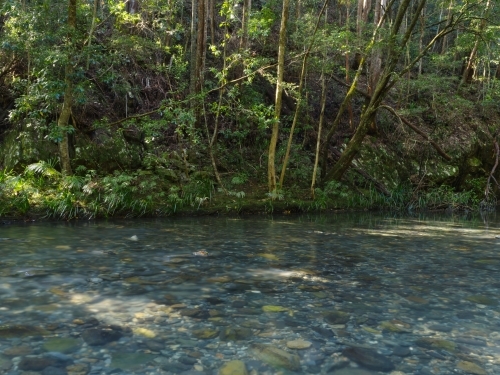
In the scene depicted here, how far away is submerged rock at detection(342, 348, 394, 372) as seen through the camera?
3.11 metres

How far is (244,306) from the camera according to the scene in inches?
172

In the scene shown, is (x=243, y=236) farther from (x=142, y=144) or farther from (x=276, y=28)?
(x=276, y=28)

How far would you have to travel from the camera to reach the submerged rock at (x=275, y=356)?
124 inches

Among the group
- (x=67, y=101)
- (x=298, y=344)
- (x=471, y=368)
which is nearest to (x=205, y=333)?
(x=298, y=344)

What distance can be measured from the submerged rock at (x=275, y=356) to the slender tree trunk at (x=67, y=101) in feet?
29.7

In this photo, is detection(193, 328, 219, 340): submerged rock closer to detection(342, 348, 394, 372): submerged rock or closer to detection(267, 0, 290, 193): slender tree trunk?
detection(342, 348, 394, 372): submerged rock

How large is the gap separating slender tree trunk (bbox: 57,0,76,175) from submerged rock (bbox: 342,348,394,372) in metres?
9.45

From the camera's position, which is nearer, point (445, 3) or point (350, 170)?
point (445, 3)

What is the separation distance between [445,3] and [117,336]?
15.0 meters

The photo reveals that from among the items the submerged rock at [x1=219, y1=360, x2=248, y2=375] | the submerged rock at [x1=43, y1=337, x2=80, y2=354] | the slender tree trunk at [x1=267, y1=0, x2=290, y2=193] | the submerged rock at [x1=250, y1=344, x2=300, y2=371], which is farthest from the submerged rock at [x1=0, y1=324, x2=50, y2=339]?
the slender tree trunk at [x1=267, y1=0, x2=290, y2=193]

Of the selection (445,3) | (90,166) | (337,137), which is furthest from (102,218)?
(445,3)

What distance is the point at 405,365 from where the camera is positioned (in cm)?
314

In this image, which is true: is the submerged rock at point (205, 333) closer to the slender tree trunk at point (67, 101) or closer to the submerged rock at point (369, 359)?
the submerged rock at point (369, 359)

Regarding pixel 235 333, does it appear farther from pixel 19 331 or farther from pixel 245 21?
pixel 245 21
